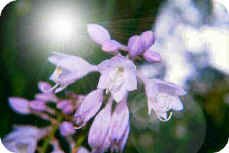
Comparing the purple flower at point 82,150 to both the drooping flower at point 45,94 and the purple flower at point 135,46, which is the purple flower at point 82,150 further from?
the purple flower at point 135,46

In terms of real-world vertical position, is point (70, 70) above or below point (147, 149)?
above

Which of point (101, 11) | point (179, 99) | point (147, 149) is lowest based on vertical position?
point (147, 149)

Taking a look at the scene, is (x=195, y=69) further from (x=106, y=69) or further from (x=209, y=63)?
(x=106, y=69)

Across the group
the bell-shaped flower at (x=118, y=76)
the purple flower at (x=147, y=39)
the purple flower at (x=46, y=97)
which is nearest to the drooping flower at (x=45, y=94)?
the purple flower at (x=46, y=97)

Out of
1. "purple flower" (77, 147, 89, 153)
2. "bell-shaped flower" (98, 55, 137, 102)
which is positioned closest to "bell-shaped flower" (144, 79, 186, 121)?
"bell-shaped flower" (98, 55, 137, 102)

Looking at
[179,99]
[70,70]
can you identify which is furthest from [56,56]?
[179,99]

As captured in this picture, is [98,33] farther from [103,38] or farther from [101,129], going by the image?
[101,129]
